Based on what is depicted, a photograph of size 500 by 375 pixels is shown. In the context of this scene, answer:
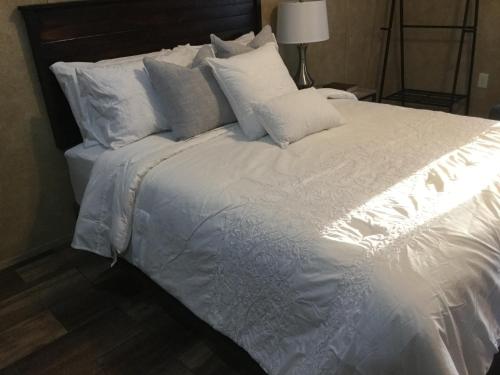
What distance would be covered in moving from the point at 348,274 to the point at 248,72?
4.04 ft

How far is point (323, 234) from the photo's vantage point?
1.17m

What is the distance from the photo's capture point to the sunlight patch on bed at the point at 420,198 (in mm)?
1161

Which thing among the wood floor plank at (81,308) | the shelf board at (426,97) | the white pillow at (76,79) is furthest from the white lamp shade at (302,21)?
the wood floor plank at (81,308)

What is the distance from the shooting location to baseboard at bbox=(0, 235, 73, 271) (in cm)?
222

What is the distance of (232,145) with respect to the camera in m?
1.87

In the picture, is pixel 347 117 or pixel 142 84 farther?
pixel 347 117

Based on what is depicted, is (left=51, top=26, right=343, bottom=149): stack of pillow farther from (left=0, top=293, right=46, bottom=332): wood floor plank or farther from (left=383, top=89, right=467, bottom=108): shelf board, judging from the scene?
(left=383, top=89, right=467, bottom=108): shelf board

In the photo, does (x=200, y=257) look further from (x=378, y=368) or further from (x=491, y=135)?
(x=491, y=135)

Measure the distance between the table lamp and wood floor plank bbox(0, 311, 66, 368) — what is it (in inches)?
82.0

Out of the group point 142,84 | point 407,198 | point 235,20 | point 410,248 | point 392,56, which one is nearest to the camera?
point 410,248

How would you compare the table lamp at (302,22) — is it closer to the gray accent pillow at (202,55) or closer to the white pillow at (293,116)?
the gray accent pillow at (202,55)

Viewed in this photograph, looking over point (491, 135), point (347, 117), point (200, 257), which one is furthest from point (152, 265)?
point (491, 135)

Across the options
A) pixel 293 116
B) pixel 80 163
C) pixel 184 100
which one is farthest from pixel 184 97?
pixel 80 163

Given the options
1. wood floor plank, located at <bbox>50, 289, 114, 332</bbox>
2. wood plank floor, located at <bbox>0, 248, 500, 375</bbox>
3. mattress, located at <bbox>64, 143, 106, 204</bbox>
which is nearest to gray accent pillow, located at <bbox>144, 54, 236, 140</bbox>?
mattress, located at <bbox>64, 143, 106, 204</bbox>
